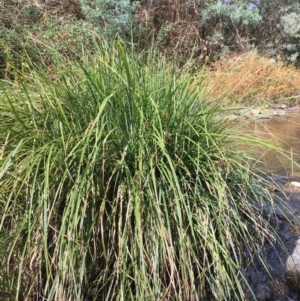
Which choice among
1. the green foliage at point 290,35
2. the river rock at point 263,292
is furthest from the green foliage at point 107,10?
the river rock at point 263,292

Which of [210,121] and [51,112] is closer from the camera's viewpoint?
[51,112]

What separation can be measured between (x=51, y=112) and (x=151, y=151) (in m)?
0.47

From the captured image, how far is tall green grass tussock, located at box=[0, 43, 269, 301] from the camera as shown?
1.32m

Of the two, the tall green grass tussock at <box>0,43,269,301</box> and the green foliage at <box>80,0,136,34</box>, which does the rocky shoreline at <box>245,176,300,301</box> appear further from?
the green foliage at <box>80,0,136,34</box>

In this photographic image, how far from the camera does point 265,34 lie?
11.9 meters

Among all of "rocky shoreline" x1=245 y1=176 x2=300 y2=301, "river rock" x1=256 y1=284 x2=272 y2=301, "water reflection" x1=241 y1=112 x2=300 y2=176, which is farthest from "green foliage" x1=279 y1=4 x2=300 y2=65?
"river rock" x1=256 y1=284 x2=272 y2=301

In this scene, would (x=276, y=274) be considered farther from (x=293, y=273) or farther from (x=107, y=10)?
(x=107, y=10)

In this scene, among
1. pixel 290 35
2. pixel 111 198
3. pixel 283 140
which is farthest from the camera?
pixel 290 35

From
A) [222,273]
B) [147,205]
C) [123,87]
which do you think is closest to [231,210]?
[222,273]

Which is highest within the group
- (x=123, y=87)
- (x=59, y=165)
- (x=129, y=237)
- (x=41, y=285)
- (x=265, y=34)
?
(x=123, y=87)

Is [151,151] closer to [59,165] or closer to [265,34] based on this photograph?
[59,165]

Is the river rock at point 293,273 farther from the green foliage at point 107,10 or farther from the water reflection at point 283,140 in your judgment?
the green foliage at point 107,10

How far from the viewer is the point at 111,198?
1503 millimetres

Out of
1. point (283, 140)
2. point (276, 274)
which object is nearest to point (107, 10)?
point (283, 140)
